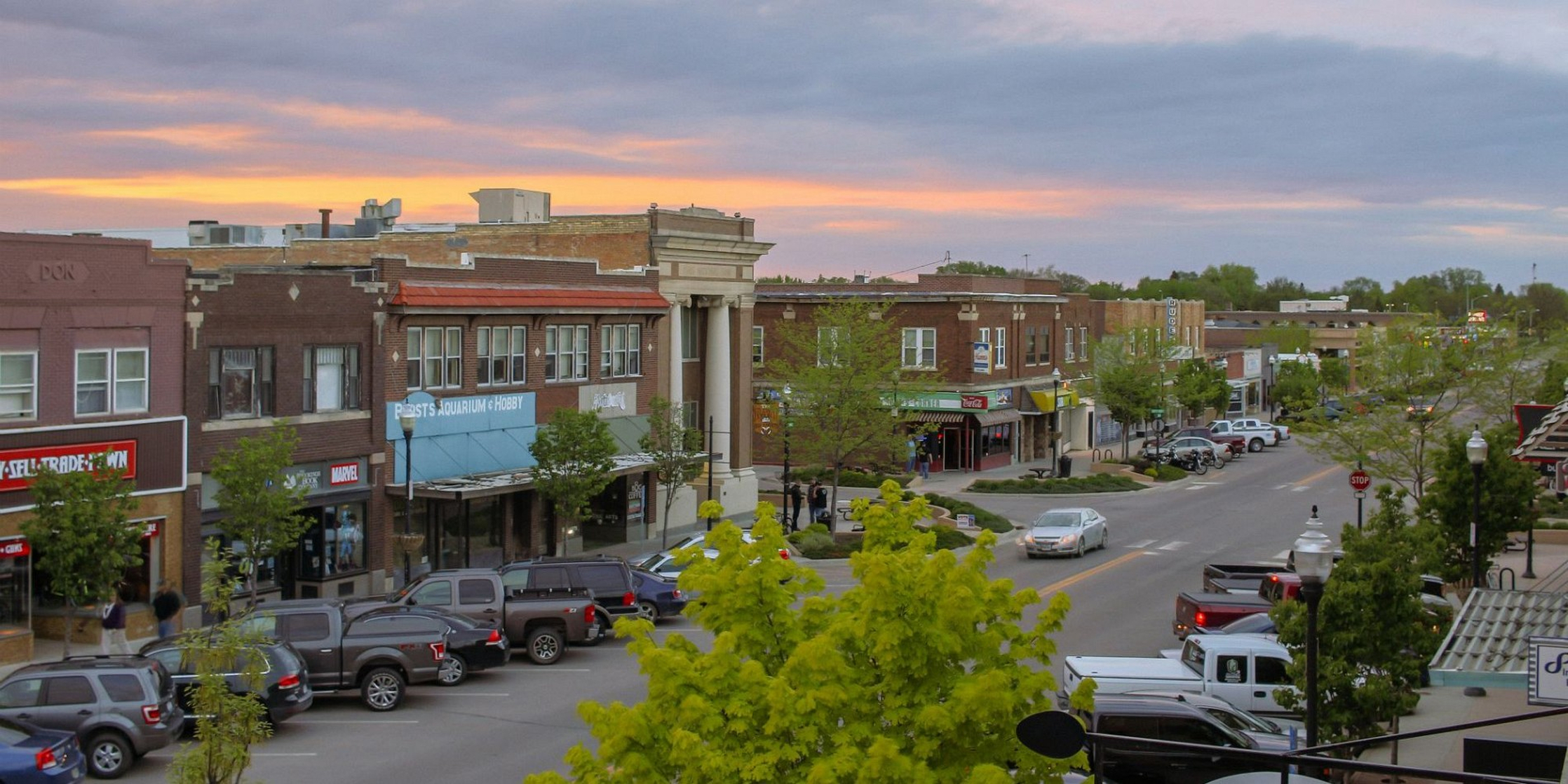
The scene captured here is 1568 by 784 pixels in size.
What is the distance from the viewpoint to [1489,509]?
1309 inches

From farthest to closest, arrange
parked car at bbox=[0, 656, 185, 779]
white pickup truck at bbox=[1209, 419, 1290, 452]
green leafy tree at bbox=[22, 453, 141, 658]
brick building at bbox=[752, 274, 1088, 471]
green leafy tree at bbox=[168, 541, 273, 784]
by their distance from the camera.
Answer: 1. white pickup truck at bbox=[1209, 419, 1290, 452]
2. brick building at bbox=[752, 274, 1088, 471]
3. green leafy tree at bbox=[22, 453, 141, 658]
4. parked car at bbox=[0, 656, 185, 779]
5. green leafy tree at bbox=[168, 541, 273, 784]

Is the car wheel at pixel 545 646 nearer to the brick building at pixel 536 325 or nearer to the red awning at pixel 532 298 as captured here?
the brick building at pixel 536 325

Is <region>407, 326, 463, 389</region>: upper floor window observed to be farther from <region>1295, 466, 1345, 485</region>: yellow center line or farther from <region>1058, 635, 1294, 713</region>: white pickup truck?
<region>1295, 466, 1345, 485</region>: yellow center line

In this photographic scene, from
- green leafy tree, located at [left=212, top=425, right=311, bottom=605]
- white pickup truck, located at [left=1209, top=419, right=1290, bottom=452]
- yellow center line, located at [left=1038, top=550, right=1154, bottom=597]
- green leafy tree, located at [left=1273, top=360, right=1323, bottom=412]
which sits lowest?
yellow center line, located at [left=1038, top=550, right=1154, bottom=597]

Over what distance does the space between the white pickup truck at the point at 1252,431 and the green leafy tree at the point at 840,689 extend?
70905 mm

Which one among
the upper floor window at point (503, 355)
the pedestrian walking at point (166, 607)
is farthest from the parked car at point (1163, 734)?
the upper floor window at point (503, 355)

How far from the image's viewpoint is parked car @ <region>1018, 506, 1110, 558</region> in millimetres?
42688

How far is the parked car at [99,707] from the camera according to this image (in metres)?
19.9

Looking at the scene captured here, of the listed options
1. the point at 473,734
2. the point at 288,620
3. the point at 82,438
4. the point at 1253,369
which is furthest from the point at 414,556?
the point at 1253,369

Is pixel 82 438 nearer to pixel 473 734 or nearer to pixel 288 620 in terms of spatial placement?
pixel 288 620

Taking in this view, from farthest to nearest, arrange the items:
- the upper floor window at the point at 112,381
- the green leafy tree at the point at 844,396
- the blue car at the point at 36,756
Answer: the green leafy tree at the point at 844,396 < the upper floor window at the point at 112,381 < the blue car at the point at 36,756

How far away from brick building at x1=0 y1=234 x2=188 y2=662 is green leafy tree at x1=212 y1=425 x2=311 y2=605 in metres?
1.39

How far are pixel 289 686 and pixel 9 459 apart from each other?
397 inches

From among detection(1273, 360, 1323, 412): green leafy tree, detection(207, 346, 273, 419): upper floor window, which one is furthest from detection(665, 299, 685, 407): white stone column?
detection(1273, 360, 1323, 412): green leafy tree
